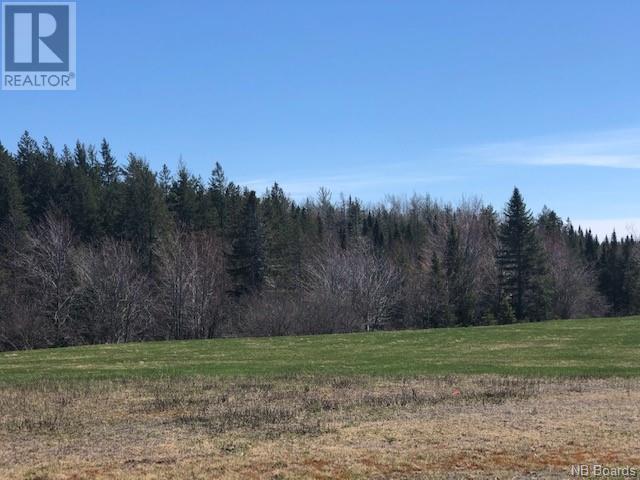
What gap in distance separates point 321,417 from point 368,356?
13.9m

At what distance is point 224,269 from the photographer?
6241cm

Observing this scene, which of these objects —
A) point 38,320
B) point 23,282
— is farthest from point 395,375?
point 23,282

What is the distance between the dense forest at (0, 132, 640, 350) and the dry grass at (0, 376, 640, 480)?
33.7 meters

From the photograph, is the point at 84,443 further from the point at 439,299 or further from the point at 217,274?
the point at 439,299

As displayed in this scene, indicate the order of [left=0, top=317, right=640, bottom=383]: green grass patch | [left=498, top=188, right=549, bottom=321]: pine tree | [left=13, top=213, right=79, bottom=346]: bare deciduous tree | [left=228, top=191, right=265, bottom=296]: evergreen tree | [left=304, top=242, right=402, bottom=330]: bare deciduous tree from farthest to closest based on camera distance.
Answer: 1. [left=498, top=188, right=549, bottom=321]: pine tree
2. [left=228, top=191, right=265, bottom=296]: evergreen tree
3. [left=304, top=242, right=402, bottom=330]: bare deciduous tree
4. [left=13, top=213, right=79, bottom=346]: bare deciduous tree
5. [left=0, top=317, right=640, bottom=383]: green grass patch

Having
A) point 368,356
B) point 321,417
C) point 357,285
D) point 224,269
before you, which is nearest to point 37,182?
point 224,269

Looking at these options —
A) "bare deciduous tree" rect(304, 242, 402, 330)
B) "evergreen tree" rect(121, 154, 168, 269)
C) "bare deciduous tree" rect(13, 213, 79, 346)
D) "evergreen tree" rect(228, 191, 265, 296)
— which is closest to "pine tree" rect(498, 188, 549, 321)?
"bare deciduous tree" rect(304, 242, 402, 330)

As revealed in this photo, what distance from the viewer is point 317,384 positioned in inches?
659

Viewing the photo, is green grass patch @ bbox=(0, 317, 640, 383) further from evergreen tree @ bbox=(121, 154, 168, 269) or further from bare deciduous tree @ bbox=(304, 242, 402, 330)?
evergreen tree @ bbox=(121, 154, 168, 269)

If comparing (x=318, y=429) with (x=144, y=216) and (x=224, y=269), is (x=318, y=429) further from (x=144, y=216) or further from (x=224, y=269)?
(x=144, y=216)

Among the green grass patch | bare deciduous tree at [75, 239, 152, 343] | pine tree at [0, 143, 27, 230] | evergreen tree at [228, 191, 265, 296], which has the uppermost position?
pine tree at [0, 143, 27, 230]

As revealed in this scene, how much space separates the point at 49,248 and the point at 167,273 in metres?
9.18

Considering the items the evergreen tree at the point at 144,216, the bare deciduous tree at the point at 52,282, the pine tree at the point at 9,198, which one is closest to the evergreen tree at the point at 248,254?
the evergreen tree at the point at 144,216

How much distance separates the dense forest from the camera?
50281 mm
